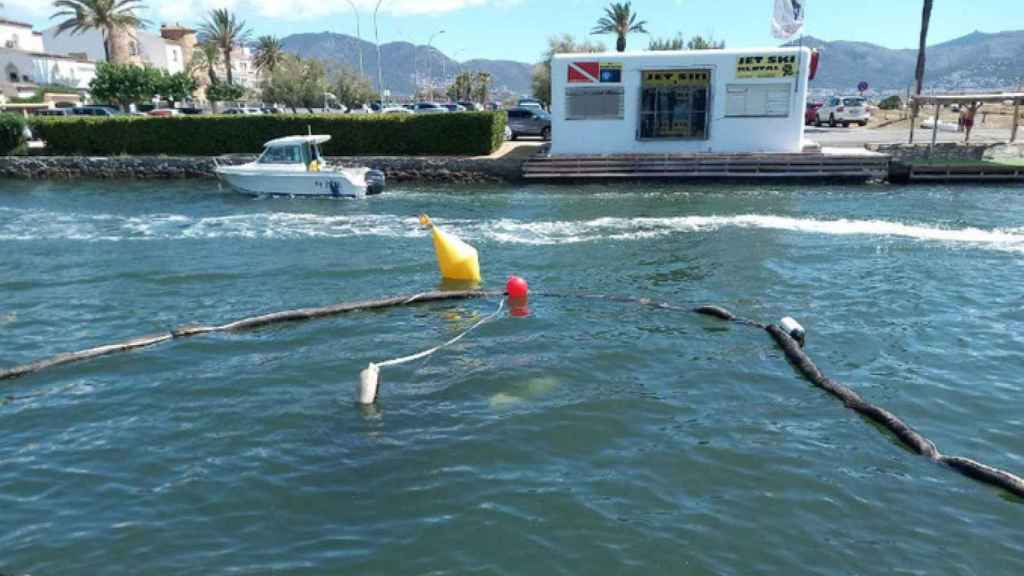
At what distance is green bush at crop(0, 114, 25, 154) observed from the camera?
38.9 meters

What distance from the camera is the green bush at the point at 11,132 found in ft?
128

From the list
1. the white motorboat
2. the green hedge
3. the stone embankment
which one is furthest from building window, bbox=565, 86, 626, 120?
the white motorboat

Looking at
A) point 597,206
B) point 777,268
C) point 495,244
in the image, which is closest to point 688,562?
point 777,268

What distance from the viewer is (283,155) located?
29234 millimetres

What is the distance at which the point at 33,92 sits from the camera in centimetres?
7600

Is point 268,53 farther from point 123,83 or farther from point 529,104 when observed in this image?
point 529,104

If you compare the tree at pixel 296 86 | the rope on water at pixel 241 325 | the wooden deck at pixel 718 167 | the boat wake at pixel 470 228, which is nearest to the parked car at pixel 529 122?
the wooden deck at pixel 718 167

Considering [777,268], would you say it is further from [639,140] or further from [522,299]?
[639,140]

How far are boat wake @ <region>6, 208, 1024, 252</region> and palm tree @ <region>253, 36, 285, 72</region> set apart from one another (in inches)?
2657

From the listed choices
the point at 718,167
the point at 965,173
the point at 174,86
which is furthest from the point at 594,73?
the point at 174,86

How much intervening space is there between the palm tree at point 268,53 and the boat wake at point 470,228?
6749 centimetres

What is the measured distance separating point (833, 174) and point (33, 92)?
75.7 m

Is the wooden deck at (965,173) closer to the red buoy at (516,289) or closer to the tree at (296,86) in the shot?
the red buoy at (516,289)

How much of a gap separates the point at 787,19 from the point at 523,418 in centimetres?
2721
